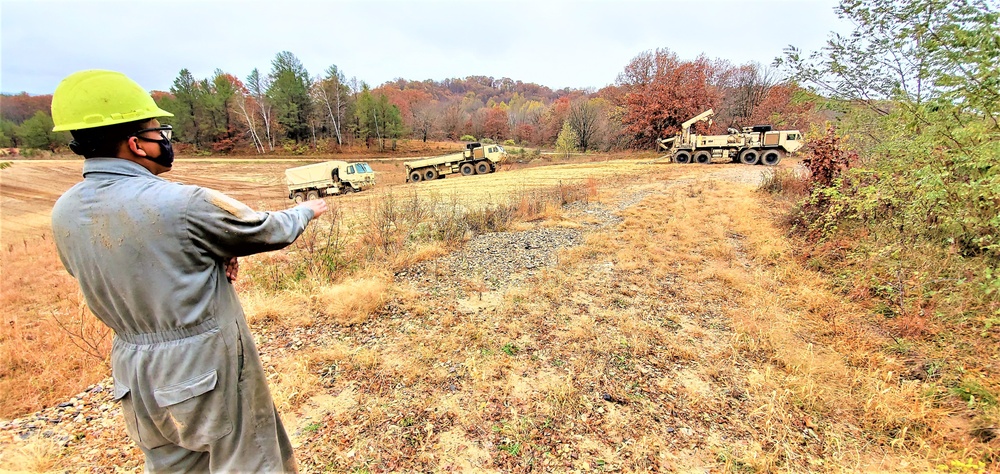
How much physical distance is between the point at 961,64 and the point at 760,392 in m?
2.90

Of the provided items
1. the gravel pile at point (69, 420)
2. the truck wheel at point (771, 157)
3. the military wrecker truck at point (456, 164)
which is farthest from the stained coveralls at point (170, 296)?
the truck wheel at point (771, 157)

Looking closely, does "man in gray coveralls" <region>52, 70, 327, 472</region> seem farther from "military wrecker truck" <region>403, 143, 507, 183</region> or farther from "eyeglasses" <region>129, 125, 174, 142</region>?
"military wrecker truck" <region>403, 143, 507, 183</region>

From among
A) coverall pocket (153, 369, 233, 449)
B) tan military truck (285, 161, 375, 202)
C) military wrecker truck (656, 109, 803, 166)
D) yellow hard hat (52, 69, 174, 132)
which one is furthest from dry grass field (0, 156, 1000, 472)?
military wrecker truck (656, 109, 803, 166)

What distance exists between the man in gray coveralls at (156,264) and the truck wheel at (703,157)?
2373 centimetres

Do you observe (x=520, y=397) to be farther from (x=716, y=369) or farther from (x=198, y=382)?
(x=198, y=382)

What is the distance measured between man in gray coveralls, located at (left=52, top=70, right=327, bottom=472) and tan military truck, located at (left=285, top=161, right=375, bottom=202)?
19.2 metres

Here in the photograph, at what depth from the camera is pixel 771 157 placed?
64.8 ft

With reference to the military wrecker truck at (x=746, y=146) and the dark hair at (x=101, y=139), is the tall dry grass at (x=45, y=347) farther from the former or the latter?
the military wrecker truck at (x=746, y=146)

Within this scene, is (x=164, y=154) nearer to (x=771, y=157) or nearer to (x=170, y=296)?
(x=170, y=296)

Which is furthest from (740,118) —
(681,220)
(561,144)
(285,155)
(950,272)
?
(285,155)

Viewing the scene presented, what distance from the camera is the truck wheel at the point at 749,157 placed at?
19984mm

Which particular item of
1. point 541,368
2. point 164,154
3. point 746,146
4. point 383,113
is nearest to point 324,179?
point 541,368

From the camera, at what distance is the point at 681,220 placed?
8.28 metres

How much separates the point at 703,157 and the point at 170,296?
957 inches
